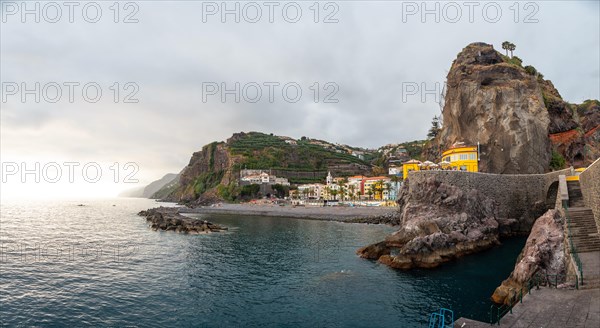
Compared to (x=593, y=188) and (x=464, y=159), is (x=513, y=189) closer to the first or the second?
(x=464, y=159)

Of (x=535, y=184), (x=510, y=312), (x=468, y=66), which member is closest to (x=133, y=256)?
(x=510, y=312)

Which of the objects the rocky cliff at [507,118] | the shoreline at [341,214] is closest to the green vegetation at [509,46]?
the rocky cliff at [507,118]

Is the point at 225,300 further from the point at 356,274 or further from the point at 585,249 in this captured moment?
the point at 585,249

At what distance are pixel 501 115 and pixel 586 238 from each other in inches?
1983

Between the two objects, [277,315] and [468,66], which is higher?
[468,66]

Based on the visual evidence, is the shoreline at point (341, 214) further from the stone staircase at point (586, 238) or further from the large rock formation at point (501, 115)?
the stone staircase at point (586, 238)

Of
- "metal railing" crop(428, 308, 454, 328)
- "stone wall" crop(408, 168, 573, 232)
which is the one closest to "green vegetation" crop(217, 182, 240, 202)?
"stone wall" crop(408, 168, 573, 232)

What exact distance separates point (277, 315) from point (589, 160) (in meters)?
81.4

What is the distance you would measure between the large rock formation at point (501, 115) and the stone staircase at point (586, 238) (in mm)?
34980

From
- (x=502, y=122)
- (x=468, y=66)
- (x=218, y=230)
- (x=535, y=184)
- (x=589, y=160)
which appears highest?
(x=468, y=66)

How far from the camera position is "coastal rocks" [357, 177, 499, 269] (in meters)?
34.5

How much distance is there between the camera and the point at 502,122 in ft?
219

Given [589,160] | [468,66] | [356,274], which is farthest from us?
[468,66]

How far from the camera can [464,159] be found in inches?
2566
